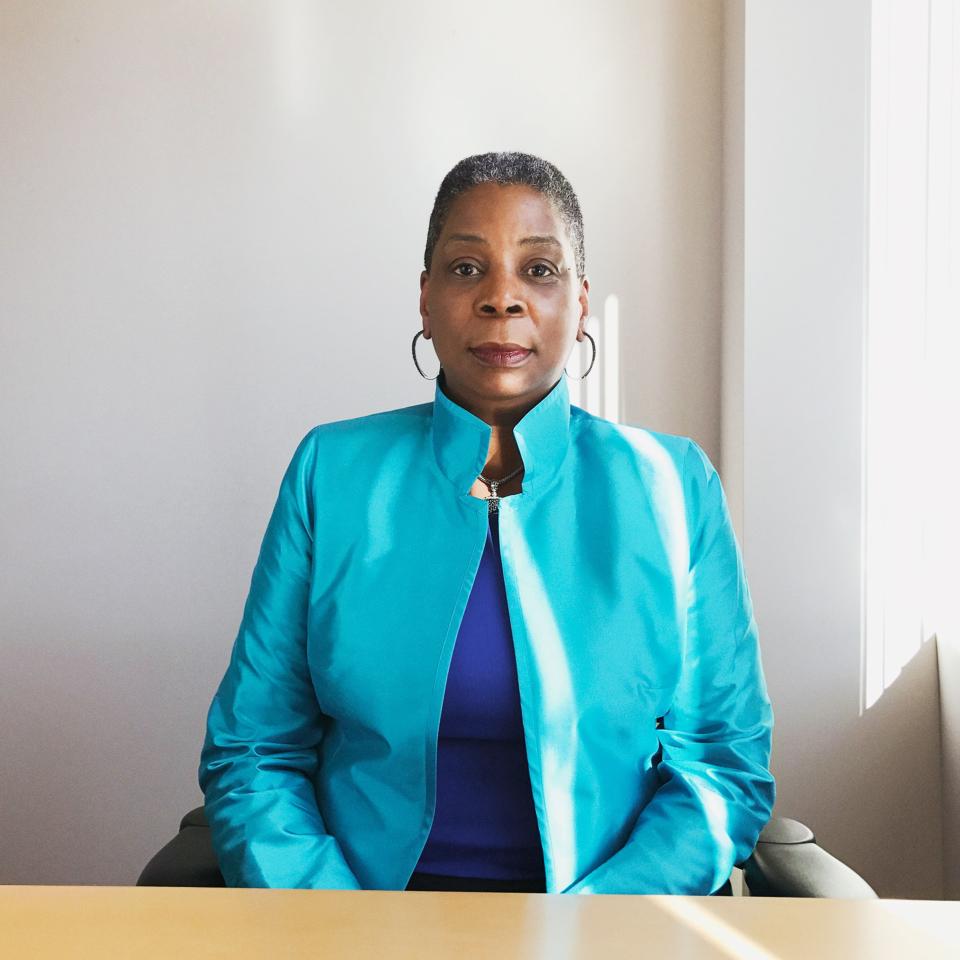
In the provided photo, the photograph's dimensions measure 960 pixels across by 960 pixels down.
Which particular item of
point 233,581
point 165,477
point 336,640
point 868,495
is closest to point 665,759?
point 336,640

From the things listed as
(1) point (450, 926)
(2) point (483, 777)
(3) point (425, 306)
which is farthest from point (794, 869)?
(3) point (425, 306)

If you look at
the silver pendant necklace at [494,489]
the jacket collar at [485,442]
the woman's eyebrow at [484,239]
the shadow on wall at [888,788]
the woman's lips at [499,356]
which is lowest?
the shadow on wall at [888,788]

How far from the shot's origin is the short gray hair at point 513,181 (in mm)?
1447

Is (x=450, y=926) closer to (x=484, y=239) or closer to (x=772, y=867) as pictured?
(x=772, y=867)

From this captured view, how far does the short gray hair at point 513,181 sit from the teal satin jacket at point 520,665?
0.79 feet

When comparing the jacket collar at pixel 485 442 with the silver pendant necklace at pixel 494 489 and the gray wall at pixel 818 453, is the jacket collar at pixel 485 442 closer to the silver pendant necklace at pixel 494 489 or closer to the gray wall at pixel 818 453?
the silver pendant necklace at pixel 494 489

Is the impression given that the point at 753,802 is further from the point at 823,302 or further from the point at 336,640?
the point at 823,302

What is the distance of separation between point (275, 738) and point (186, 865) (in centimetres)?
19

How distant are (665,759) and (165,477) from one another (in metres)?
1.41

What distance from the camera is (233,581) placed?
2391 millimetres

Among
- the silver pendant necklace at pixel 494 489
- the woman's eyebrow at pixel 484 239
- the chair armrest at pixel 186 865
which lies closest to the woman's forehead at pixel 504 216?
the woman's eyebrow at pixel 484 239

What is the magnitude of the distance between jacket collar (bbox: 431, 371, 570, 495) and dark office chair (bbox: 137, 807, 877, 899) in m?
0.57

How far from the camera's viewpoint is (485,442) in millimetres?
1460

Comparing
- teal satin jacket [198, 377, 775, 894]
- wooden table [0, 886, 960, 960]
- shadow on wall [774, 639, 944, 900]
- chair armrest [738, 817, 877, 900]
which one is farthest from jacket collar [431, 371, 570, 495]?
shadow on wall [774, 639, 944, 900]
